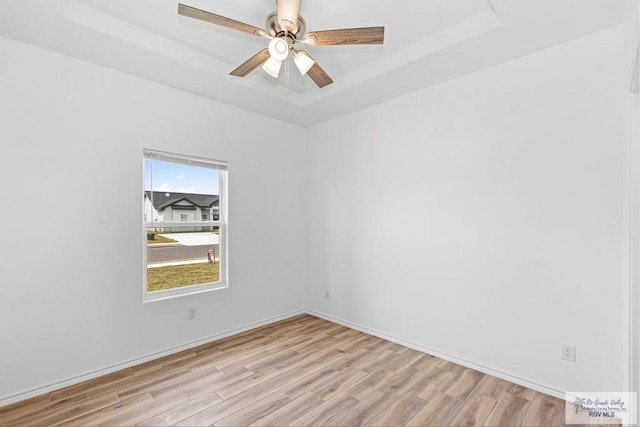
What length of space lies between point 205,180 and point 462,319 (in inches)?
117

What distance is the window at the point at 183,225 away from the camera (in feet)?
9.77

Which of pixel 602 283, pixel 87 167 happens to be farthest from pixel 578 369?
pixel 87 167

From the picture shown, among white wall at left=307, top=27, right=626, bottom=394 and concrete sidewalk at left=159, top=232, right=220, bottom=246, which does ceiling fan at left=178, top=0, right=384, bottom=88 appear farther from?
concrete sidewalk at left=159, top=232, right=220, bottom=246

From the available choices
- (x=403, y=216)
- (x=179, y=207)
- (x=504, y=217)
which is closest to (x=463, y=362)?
(x=504, y=217)

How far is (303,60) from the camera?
6.89 feet

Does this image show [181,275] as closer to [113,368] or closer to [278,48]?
[113,368]

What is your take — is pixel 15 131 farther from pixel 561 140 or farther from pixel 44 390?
pixel 561 140

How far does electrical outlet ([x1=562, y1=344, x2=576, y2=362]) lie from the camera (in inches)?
87.0

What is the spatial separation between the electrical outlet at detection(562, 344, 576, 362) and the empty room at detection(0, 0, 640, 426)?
0.02 metres

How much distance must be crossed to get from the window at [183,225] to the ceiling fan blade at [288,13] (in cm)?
183

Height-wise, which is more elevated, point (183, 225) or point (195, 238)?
point (183, 225)

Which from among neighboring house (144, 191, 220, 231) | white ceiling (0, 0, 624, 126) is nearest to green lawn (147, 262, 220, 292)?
neighboring house (144, 191, 220, 231)

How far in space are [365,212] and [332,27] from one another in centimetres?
193

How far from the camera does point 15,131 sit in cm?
224
